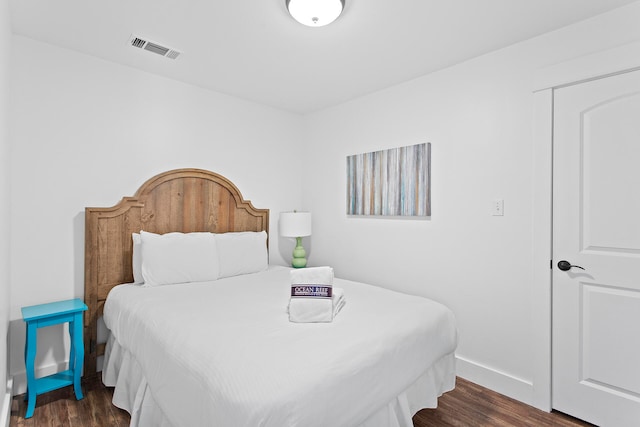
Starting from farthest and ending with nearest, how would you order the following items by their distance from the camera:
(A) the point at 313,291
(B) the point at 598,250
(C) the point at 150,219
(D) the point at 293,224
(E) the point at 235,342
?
(D) the point at 293,224, (C) the point at 150,219, (B) the point at 598,250, (A) the point at 313,291, (E) the point at 235,342

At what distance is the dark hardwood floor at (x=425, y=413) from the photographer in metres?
2.01

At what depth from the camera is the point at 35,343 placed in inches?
82.4

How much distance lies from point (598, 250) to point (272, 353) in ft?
6.70

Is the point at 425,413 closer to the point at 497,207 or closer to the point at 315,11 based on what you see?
the point at 497,207

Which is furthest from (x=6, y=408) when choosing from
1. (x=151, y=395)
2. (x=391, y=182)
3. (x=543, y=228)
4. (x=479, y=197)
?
(x=543, y=228)

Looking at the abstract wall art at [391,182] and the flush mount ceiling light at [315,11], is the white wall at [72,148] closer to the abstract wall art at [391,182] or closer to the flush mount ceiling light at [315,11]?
the abstract wall art at [391,182]

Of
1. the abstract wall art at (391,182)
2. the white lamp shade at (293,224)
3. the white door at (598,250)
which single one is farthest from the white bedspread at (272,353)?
the white lamp shade at (293,224)

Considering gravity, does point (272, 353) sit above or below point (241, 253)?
below

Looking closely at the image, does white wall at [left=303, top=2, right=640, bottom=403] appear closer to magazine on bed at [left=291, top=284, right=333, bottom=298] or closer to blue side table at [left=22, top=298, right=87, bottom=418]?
magazine on bed at [left=291, top=284, right=333, bottom=298]

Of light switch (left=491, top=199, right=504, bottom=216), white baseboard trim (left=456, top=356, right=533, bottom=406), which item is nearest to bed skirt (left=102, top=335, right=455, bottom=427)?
white baseboard trim (left=456, top=356, right=533, bottom=406)

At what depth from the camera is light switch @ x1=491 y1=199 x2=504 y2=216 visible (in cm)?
241

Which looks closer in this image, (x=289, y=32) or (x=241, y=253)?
(x=289, y=32)

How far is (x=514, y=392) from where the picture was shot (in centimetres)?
233

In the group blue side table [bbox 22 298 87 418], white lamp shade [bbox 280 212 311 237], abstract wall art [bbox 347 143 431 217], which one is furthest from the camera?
white lamp shade [bbox 280 212 311 237]
